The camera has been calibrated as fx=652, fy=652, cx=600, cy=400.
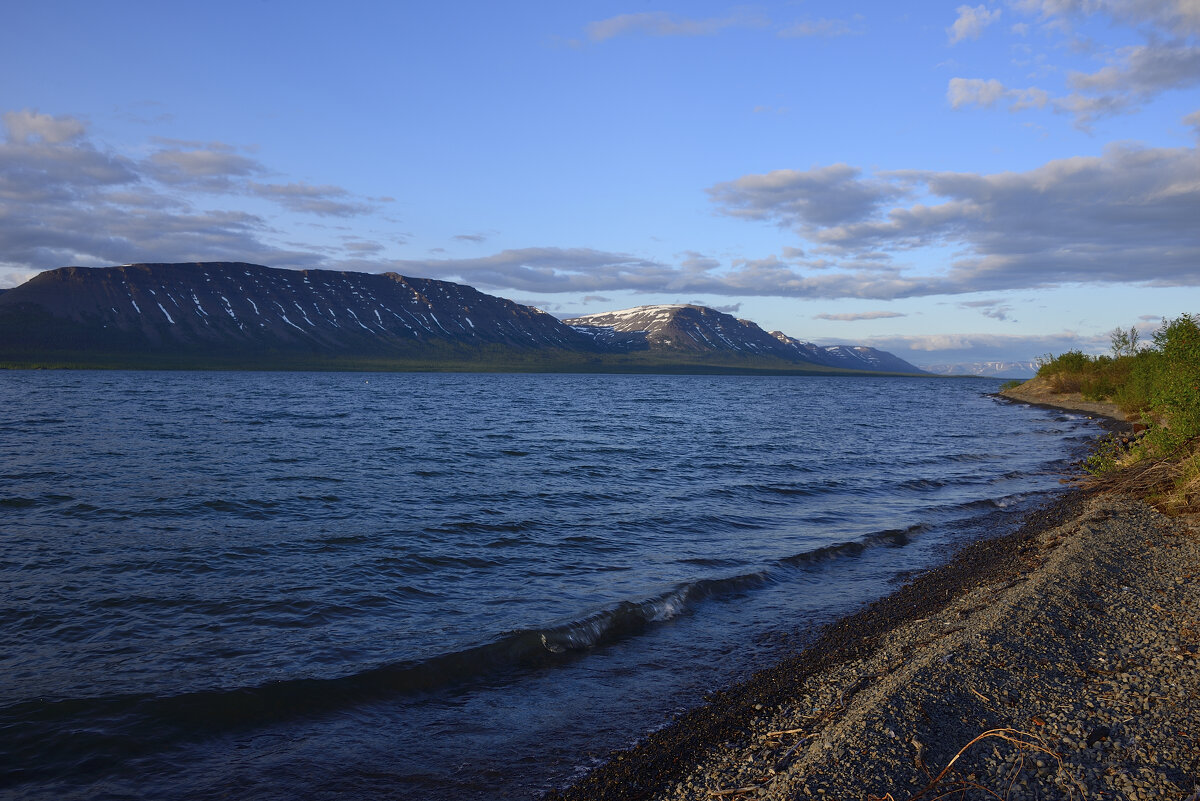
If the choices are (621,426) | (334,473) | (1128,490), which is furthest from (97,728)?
(621,426)

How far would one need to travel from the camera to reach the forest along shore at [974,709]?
21.6 feet

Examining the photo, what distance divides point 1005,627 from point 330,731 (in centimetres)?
1063

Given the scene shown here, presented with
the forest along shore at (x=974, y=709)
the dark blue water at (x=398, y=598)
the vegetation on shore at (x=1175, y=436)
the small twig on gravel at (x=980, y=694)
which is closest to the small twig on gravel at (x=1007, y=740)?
the forest along shore at (x=974, y=709)

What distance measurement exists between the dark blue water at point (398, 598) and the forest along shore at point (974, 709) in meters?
1.17

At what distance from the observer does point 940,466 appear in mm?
36938

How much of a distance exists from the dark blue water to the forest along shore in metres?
1.17

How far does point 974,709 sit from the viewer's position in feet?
26.5

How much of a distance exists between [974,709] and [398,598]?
11132 millimetres

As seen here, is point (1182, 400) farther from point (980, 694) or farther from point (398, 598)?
point (398, 598)

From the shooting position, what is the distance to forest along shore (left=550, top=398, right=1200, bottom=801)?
6.59 metres

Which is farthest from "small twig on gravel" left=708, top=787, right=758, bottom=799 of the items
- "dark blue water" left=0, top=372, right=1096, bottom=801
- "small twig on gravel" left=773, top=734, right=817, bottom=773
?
"dark blue water" left=0, top=372, right=1096, bottom=801

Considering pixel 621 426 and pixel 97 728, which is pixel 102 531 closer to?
pixel 97 728

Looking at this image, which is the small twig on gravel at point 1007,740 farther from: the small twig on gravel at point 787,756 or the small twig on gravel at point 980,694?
the small twig on gravel at point 787,756

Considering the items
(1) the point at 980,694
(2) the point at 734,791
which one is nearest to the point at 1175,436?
(1) the point at 980,694
